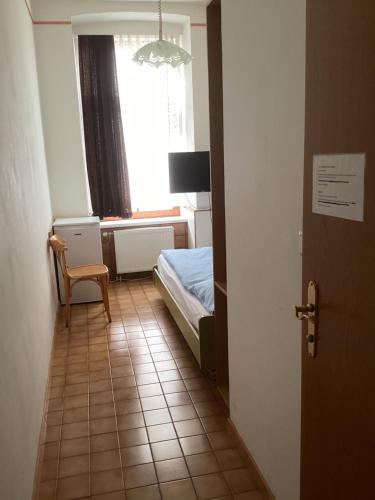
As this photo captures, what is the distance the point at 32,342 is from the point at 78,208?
116 inches

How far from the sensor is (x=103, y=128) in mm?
5344

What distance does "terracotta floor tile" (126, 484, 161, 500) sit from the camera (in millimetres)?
2013

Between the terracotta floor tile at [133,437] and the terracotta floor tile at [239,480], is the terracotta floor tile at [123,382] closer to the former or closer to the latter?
the terracotta floor tile at [133,437]

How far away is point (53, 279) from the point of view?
4.40 meters

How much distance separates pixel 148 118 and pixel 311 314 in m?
4.77

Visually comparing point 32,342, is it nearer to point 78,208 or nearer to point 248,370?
point 248,370

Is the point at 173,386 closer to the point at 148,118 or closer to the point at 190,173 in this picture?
the point at 190,173

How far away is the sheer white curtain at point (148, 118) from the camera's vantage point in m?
5.41

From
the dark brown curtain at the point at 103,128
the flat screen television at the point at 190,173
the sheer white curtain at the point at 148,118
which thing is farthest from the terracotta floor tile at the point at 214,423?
the sheer white curtain at the point at 148,118

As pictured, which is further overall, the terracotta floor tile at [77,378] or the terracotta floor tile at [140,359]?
the terracotta floor tile at [140,359]

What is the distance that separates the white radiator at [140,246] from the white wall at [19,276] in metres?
1.74

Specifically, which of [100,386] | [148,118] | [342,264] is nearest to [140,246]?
[148,118]

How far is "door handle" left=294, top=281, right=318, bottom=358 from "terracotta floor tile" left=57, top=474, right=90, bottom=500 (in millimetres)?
1419

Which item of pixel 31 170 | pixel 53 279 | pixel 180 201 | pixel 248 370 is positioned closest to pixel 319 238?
pixel 248 370
